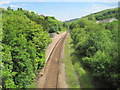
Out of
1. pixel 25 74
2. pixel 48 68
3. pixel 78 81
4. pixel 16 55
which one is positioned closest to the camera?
pixel 16 55

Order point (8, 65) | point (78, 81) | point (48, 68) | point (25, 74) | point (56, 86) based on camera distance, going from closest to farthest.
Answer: point (8, 65)
point (25, 74)
point (56, 86)
point (78, 81)
point (48, 68)

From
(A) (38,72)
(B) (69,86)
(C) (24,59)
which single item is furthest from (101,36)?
(C) (24,59)

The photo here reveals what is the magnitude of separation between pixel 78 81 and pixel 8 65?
12.3 meters

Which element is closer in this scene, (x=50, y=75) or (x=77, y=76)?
(x=77, y=76)

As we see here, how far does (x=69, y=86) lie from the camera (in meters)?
19.8

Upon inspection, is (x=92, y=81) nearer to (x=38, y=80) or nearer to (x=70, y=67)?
(x=70, y=67)

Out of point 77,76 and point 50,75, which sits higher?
point 50,75

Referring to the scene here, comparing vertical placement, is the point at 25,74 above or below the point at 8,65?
below

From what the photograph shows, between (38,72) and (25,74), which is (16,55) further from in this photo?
(38,72)

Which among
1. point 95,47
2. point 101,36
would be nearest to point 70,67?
point 95,47

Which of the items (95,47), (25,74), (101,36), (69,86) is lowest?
(69,86)

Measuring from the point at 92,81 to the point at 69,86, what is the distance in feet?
13.1

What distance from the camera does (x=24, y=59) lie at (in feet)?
49.4

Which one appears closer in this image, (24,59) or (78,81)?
(24,59)
